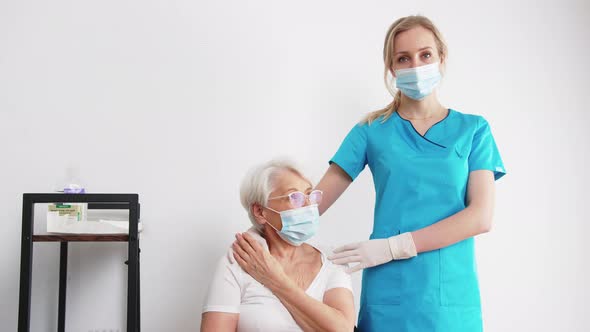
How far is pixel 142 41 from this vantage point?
2.06 m

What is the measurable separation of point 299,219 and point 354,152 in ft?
1.05

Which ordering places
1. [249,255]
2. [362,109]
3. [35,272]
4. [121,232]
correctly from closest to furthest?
[249,255] < [121,232] < [35,272] < [362,109]

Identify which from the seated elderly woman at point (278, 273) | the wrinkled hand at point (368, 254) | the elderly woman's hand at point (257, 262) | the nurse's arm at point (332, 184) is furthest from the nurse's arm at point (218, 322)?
the nurse's arm at point (332, 184)

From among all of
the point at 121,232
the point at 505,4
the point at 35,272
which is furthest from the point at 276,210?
the point at 505,4

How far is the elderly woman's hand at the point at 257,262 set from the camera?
144 cm

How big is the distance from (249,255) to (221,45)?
89 centimetres

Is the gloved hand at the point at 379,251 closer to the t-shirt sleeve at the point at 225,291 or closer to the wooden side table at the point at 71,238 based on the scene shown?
the t-shirt sleeve at the point at 225,291

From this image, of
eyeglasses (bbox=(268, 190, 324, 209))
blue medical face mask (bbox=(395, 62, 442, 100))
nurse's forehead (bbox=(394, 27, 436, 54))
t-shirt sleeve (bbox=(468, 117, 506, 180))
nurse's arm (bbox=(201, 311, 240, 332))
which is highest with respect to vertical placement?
nurse's forehead (bbox=(394, 27, 436, 54))

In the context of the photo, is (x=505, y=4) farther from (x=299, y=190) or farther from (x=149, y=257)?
(x=149, y=257)

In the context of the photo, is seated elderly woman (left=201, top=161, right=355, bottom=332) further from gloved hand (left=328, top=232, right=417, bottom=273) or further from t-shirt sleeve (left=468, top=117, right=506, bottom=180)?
t-shirt sleeve (left=468, top=117, right=506, bottom=180)

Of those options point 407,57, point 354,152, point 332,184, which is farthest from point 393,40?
point 332,184

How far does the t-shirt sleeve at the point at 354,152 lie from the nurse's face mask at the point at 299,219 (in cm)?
21

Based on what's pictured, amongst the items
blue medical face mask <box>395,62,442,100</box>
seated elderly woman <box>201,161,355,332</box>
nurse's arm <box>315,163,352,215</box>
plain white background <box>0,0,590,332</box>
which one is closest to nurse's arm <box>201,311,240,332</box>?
seated elderly woman <box>201,161,355,332</box>

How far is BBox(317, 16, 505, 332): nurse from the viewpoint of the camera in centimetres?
154
